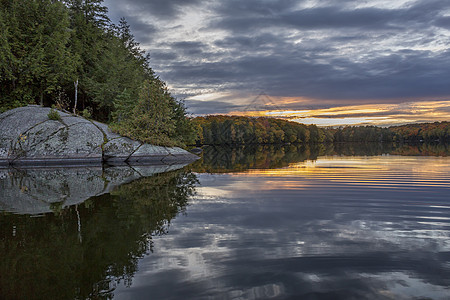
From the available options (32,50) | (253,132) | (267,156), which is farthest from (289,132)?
(32,50)

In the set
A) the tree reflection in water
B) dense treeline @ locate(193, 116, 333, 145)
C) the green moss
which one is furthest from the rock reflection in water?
dense treeline @ locate(193, 116, 333, 145)

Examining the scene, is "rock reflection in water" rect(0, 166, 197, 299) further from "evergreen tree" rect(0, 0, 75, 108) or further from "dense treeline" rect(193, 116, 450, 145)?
"dense treeline" rect(193, 116, 450, 145)

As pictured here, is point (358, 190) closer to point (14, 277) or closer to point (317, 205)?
point (317, 205)

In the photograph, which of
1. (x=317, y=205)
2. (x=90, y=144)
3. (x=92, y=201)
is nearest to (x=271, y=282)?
(x=317, y=205)

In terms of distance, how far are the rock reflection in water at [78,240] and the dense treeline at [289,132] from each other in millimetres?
102818

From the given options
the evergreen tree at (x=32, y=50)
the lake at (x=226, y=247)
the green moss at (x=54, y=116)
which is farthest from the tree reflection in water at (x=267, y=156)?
the evergreen tree at (x=32, y=50)

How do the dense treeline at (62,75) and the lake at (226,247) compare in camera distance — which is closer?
the lake at (226,247)

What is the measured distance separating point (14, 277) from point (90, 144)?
21.5 metres

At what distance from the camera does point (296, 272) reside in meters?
3.96

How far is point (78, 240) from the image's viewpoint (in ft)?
17.1

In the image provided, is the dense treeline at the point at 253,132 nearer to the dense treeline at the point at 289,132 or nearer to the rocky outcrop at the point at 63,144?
the dense treeline at the point at 289,132

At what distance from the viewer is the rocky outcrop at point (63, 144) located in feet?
75.4

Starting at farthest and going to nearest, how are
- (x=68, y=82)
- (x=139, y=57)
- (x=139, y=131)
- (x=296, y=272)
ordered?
(x=139, y=57)
(x=68, y=82)
(x=139, y=131)
(x=296, y=272)

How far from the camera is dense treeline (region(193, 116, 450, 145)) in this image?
128 m
